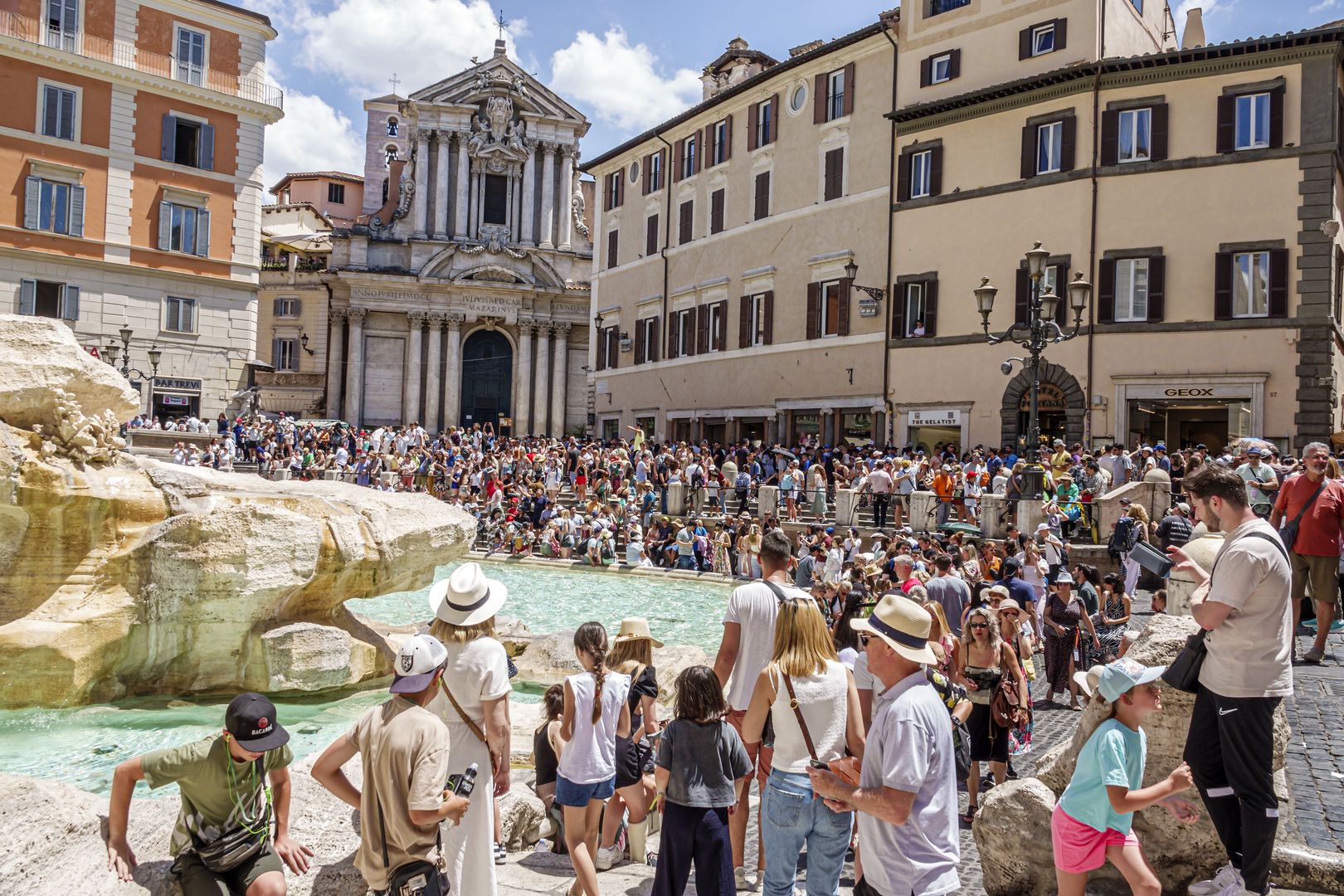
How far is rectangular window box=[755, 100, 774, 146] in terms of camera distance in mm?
33031

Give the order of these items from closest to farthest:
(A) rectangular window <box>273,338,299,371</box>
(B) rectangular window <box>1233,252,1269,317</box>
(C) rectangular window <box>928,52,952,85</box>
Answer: (B) rectangular window <box>1233,252,1269,317</box>
(C) rectangular window <box>928,52,952,85</box>
(A) rectangular window <box>273,338,299,371</box>

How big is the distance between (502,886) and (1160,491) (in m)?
15.2

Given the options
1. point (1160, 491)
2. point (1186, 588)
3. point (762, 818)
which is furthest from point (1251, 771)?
point (1160, 491)

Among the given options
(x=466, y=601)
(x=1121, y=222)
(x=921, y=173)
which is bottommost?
(x=466, y=601)

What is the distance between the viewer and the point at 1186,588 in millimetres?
8773

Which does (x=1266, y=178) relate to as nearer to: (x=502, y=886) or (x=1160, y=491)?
(x=1160, y=491)

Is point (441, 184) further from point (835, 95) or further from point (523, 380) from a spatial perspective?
point (835, 95)

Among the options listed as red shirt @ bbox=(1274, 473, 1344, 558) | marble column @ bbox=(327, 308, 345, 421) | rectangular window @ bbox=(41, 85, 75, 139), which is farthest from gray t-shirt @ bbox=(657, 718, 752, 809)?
marble column @ bbox=(327, 308, 345, 421)

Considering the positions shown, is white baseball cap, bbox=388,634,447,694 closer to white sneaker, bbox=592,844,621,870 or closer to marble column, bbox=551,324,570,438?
white sneaker, bbox=592,844,621,870

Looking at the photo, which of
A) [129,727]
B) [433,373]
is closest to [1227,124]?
[129,727]

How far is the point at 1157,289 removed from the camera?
2303cm

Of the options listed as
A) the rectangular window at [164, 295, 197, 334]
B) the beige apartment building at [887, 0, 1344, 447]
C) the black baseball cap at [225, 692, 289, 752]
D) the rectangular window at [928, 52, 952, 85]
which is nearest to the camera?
the black baseball cap at [225, 692, 289, 752]

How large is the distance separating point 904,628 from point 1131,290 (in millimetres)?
22307

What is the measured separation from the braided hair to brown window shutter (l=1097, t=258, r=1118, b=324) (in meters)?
21.4
